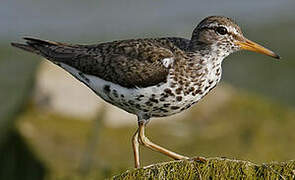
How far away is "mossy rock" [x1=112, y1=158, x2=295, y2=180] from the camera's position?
754 centimetres

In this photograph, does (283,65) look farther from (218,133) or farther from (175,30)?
(218,133)

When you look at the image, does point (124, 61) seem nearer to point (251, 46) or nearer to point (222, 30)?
point (222, 30)

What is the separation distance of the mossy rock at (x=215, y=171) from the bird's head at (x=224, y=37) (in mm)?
2319

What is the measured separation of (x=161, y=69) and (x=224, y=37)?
959 millimetres

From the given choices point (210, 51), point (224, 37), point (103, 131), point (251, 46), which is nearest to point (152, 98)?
point (210, 51)

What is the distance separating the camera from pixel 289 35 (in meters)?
24.5

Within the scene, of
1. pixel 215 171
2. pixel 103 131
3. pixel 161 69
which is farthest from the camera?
pixel 103 131

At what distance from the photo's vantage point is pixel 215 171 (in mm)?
7621

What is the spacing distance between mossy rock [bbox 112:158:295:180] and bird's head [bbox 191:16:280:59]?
2.32 meters

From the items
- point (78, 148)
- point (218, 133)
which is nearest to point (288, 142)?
point (218, 133)

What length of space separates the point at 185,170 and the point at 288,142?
23.4 feet

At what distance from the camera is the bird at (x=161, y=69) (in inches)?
363

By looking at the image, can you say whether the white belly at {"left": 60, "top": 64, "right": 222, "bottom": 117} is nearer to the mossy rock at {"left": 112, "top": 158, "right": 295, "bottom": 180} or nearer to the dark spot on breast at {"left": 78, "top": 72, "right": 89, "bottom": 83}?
the dark spot on breast at {"left": 78, "top": 72, "right": 89, "bottom": 83}

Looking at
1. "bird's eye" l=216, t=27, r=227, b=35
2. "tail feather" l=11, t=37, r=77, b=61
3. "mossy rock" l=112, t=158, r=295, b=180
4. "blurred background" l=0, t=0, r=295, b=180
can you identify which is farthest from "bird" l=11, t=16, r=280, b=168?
"blurred background" l=0, t=0, r=295, b=180
